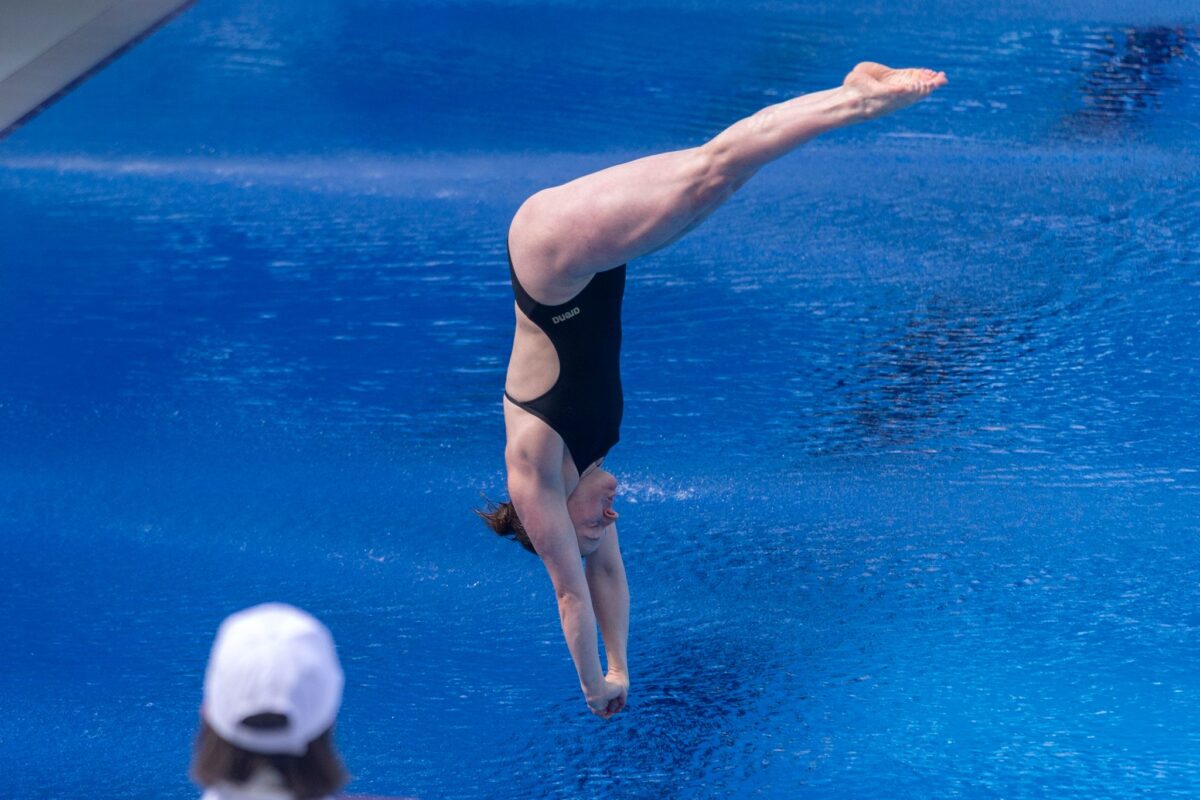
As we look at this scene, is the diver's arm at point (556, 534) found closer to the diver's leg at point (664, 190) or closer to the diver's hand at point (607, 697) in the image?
the diver's hand at point (607, 697)

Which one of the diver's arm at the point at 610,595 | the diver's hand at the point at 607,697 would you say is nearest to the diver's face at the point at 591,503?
the diver's arm at the point at 610,595

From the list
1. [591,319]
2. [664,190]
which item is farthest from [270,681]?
[591,319]

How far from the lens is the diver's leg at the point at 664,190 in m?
2.02

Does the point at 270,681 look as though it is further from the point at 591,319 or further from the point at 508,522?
the point at 508,522

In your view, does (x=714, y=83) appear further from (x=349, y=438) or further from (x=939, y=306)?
(x=349, y=438)

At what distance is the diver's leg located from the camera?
6.63 feet

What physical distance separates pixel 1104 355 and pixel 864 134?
1290 mm

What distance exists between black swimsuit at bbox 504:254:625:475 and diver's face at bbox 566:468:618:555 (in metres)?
0.04

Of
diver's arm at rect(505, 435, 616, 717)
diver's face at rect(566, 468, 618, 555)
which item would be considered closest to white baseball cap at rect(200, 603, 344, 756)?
diver's arm at rect(505, 435, 616, 717)

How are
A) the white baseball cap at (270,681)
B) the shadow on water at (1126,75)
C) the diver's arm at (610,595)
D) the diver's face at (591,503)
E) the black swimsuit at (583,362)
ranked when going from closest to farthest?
1. the white baseball cap at (270,681)
2. the black swimsuit at (583,362)
3. the diver's face at (591,503)
4. the diver's arm at (610,595)
5. the shadow on water at (1126,75)

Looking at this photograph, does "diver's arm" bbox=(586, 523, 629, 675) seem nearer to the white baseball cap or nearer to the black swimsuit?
the black swimsuit

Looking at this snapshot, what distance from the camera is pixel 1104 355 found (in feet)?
12.2

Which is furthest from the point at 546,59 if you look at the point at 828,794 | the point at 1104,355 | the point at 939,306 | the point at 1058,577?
the point at 828,794

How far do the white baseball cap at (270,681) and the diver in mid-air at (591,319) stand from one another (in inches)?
42.4
